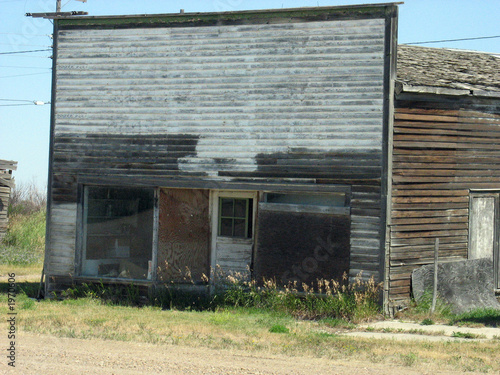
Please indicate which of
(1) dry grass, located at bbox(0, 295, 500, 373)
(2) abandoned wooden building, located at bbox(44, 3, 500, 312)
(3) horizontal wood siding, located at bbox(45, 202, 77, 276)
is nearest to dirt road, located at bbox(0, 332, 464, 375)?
(1) dry grass, located at bbox(0, 295, 500, 373)

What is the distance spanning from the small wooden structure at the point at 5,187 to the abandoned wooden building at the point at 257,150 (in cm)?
1057

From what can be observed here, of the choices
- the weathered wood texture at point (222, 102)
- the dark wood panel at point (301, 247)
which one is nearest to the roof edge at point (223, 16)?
the weathered wood texture at point (222, 102)

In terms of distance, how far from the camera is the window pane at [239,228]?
13.0m

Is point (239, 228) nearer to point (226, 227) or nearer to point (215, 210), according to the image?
point (226, 227)

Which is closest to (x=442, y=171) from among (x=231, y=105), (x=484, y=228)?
(x=484, y=228)

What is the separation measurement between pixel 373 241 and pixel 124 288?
209 inches

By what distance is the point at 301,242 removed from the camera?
1200 centimetres

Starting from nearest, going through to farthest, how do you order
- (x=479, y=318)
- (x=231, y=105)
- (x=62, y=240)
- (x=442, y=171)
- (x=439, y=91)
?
(x=479, y=318)
(x=439, y=91)
(x=442, y=171)
(x=231, y=105)
(x=62, y=240)

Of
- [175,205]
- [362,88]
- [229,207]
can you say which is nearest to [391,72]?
[362,88]

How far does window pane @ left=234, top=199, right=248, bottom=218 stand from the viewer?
13000 mm

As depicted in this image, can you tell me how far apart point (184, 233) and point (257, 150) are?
8.00 feet

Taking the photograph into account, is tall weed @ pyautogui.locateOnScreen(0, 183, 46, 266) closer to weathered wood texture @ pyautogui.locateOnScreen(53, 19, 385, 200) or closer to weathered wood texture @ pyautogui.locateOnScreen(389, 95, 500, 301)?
weathered wood texture @ pyautogui.locateOnScreen(53, 19, 385, 200)

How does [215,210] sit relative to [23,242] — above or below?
above

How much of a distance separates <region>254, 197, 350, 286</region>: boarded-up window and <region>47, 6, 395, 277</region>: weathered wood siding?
33 centimetres
